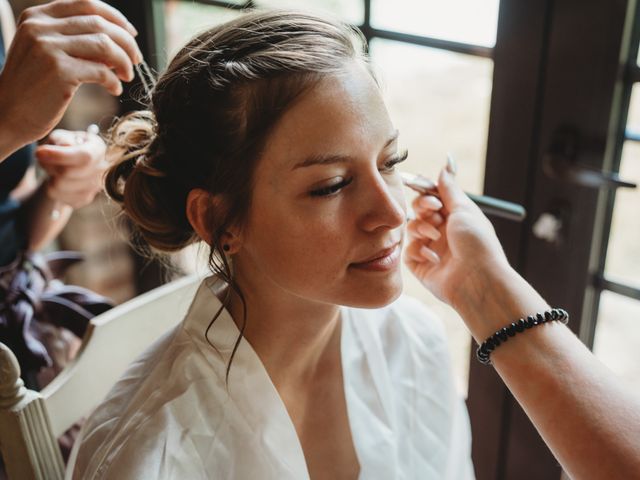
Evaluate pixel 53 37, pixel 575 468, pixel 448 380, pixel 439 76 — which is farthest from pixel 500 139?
pixel 53 37

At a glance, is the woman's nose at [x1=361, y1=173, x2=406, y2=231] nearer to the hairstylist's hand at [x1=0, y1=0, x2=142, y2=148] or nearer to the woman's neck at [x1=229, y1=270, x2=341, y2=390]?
the woman's neck at [x1=229, y1=270, x2=341, y2=390]

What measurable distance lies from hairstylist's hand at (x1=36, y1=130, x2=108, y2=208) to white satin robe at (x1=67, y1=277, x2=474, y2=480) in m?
0.33

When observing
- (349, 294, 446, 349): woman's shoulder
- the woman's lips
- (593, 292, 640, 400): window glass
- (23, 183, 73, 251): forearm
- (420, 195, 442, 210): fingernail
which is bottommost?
(593, 292, 640, 400): window glass

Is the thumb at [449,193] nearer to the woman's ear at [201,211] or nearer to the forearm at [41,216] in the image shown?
the woman's ear at [201,211]

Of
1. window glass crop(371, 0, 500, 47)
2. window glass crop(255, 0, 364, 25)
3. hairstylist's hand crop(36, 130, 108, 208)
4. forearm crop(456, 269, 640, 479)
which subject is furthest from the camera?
window glass crop(255, 0, 364, 25)

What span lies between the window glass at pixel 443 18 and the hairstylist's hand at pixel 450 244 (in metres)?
0.38

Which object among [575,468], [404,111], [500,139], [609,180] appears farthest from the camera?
[404,111]

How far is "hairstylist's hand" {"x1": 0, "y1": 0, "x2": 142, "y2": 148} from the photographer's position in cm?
94

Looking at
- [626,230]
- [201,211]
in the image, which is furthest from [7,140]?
[626,230]

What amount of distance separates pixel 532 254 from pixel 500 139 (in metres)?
0.23

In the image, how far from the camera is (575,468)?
82cm

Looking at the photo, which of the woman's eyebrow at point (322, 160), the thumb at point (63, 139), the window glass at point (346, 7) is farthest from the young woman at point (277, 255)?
the window glass at point (346, 7)

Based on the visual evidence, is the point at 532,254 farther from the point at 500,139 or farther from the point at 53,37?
the point at 53,37

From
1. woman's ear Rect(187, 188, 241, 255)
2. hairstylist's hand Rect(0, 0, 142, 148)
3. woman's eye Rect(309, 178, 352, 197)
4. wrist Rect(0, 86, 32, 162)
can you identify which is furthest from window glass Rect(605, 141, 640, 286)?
wrist Rect(0, 86, 32, 162)
